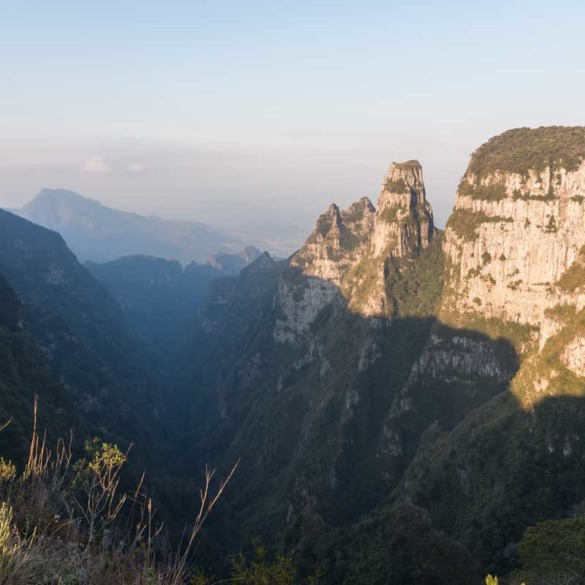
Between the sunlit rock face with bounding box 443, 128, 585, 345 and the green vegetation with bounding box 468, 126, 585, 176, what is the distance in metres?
0.23

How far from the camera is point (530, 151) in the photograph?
404 feet

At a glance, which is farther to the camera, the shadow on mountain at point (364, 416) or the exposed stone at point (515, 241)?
the shadow on mountain at point (364, 416)

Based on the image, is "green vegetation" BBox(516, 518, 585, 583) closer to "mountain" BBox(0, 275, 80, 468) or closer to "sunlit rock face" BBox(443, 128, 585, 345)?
"mountain" BBox(0, 275, 80, 468)

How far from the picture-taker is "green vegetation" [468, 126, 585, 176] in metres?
113

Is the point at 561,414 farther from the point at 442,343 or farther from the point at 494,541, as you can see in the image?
the point at 442,343

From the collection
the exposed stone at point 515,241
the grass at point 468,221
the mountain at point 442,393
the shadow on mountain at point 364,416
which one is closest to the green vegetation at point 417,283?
the mountain at point 442,393

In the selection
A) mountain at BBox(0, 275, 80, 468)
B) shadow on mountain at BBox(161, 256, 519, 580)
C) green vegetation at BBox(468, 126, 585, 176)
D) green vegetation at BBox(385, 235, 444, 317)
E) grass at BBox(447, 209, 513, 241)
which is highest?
green vegetation at BBox(468, 126, 585, 176)

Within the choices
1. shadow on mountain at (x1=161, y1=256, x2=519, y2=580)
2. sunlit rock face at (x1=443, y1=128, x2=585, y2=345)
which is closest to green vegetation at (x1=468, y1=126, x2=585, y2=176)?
sunlit rock face at (x1=443, y1=128, x2=585, y2=345)

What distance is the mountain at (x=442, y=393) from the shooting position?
233 ft

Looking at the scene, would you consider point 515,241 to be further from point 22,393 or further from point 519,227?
point 22,393

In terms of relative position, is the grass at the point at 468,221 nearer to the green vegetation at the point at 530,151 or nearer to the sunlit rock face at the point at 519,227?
the sunlit rock face at the point at 519,227

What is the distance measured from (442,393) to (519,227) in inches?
1721

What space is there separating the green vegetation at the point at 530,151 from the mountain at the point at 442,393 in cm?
51

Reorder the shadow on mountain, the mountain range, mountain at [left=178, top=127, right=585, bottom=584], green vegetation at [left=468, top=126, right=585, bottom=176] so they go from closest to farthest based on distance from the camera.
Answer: the mountain range → mountain at [left=178, top=127, right=585, bottom=584] → green vegetation at [left=468, top=126, right=585, bottom=176] → the shadow on mountain
